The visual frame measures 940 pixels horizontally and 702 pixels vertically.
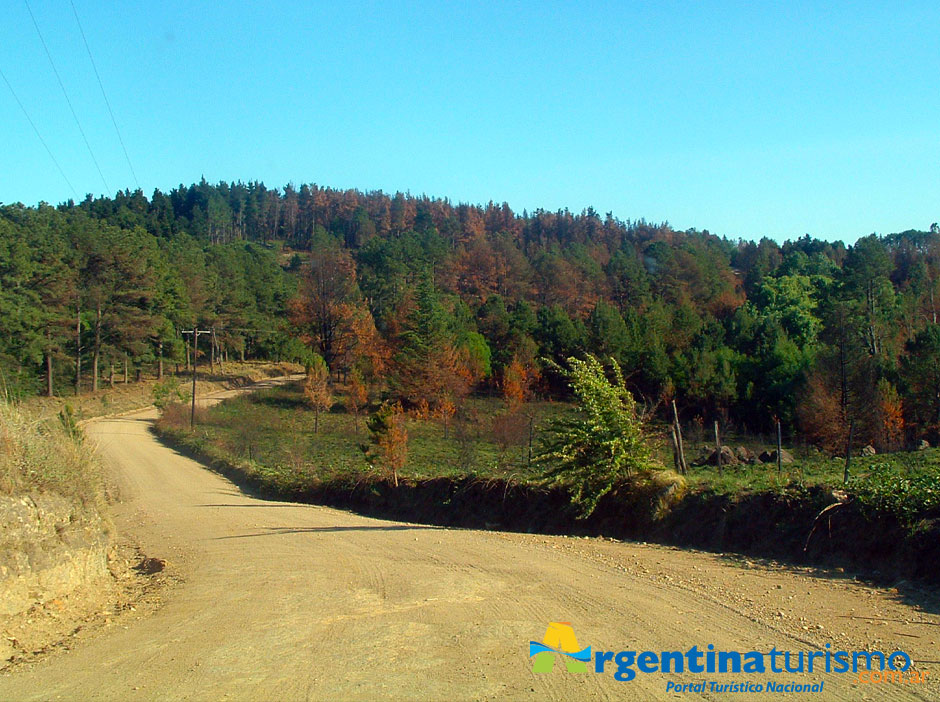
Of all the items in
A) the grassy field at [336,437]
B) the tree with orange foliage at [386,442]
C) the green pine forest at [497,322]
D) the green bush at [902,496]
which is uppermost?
the green pine forest at [497,322]

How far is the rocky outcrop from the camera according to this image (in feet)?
25.8

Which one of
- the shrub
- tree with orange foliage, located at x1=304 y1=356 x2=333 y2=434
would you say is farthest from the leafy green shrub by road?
tree with orange foliage, located at x1=304 y1=356 x2=333 y2=434

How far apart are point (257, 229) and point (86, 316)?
121m

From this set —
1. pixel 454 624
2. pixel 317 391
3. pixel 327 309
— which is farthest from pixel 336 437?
pixel 454 624

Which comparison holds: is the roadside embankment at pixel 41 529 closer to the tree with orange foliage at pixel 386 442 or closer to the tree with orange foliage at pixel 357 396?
the tree with orange foliage at pixel 386 442

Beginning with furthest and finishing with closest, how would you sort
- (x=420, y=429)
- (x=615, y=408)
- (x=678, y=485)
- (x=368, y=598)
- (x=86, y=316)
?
(x=86, y=316) → (x=420, y=429) → (x=615, y=408) → (x=678, y=485) → (x=368, y=598)

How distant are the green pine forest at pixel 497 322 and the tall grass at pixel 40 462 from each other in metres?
30.9

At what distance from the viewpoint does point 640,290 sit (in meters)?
99.0

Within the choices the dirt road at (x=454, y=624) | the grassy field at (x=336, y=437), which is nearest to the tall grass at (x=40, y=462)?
the dirt road at (x=454, y=624)

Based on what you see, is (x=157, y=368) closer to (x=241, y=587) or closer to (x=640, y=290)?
(x=640, y=290)

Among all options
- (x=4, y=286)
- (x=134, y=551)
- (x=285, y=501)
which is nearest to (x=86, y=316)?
(x=4, y=286)

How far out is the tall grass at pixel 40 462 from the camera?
29.1ft

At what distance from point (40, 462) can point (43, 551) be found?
1.45m

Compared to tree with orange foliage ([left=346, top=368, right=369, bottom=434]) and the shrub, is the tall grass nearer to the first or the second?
the shrub
